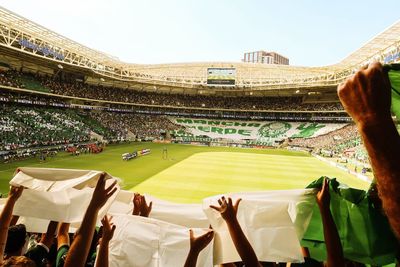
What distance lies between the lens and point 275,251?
146 inches

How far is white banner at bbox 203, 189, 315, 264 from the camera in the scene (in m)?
3.61

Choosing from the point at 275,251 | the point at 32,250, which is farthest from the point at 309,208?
the point at 32,250

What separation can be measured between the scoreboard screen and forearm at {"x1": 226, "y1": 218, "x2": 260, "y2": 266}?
61.1 meters

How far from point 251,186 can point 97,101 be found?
4957 cm

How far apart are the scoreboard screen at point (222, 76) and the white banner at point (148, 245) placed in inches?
2377

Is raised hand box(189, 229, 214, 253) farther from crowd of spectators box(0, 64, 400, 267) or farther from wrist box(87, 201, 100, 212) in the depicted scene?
wrist box(87, 201, 100, 212)

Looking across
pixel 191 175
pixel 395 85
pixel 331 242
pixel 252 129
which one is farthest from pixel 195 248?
pixel 252 129

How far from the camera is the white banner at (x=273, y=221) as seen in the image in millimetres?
3607

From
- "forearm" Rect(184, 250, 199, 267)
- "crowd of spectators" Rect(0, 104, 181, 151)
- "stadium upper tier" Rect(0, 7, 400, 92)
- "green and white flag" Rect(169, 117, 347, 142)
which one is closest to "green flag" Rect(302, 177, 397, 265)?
"forearm" Rect(184, 250, 199, 267)

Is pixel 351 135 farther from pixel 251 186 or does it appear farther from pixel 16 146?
pixel 16 146

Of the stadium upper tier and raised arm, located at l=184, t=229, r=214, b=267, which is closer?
raised arm, located at l=184, t=229, r=214, b=267

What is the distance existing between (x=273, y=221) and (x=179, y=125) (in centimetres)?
6839

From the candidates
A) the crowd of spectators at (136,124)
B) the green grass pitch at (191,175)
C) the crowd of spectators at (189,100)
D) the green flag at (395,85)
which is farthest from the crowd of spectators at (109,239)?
the crowd of spectators at (189,100)

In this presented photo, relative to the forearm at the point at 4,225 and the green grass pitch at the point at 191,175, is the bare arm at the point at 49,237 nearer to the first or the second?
the forearm at the point at 4,225
